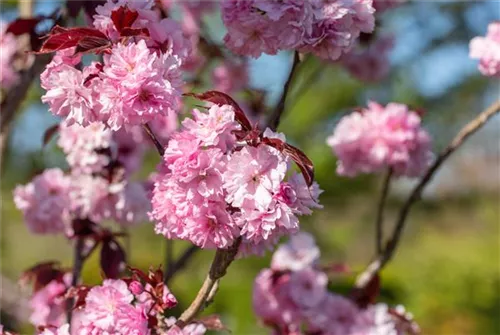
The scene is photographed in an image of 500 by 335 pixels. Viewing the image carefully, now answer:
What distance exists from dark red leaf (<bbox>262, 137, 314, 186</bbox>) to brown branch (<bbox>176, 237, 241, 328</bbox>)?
17cm

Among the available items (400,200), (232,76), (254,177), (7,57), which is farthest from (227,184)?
(400,200)

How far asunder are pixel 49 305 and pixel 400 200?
343 inches

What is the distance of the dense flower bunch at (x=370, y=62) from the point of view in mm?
2564

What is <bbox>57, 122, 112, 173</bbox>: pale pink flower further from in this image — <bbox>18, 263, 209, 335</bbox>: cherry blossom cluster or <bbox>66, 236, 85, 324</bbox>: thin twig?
<bbox>18, 263, 209, 335</bbox>: cherry blossom cluster

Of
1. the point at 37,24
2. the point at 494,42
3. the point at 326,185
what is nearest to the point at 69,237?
the point at 37,24

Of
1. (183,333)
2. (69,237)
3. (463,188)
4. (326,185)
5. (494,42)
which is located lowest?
(463,188)

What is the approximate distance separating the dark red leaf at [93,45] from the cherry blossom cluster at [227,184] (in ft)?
0.59

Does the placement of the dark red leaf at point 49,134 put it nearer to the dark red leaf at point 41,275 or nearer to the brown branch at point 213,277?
the dark red leaf at point 41,275

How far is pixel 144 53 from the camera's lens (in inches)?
41.4

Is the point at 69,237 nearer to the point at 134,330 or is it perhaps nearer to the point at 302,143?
the point at 134,330

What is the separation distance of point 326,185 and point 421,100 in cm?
195

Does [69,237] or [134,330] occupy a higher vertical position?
[134,330]

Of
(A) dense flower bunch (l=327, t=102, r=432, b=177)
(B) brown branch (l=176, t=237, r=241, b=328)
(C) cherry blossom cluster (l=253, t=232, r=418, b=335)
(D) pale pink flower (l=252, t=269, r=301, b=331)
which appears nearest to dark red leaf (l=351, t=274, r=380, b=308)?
(C) cherry blossom cluster (l=253, t=232, r=418, b=335)

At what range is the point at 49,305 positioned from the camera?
70.4 inches
